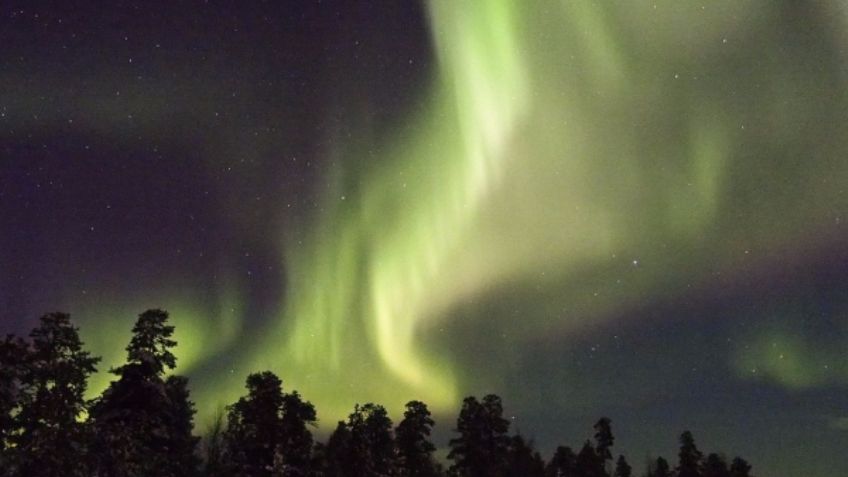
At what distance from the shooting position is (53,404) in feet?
89.1

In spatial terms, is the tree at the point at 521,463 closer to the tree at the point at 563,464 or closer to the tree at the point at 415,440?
the tree at the point at 563,464

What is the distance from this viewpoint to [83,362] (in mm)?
28203

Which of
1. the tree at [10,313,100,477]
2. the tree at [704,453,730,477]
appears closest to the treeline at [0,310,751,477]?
the tree at [10,313,100,477]

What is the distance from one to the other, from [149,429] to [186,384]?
113 ft

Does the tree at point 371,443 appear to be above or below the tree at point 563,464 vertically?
below

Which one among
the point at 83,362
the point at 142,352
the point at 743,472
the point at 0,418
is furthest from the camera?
the point at 743,472

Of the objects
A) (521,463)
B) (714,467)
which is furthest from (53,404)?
(714,467)

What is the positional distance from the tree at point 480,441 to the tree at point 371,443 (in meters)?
8.59

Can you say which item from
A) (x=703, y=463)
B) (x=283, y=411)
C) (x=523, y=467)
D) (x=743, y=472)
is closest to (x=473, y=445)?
(x=283, y=411)

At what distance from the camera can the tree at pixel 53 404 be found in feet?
85.0

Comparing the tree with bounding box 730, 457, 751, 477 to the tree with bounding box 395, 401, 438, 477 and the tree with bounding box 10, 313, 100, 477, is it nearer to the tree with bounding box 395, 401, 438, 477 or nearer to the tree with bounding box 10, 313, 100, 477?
the tree with bounding box 395, 401, 438, 477

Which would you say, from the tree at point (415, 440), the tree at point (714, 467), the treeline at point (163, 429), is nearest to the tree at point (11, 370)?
the treeline at point (163, 429)

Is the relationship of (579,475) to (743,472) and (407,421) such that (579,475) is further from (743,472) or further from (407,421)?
(407,421)

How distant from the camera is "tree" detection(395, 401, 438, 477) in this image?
221ft
